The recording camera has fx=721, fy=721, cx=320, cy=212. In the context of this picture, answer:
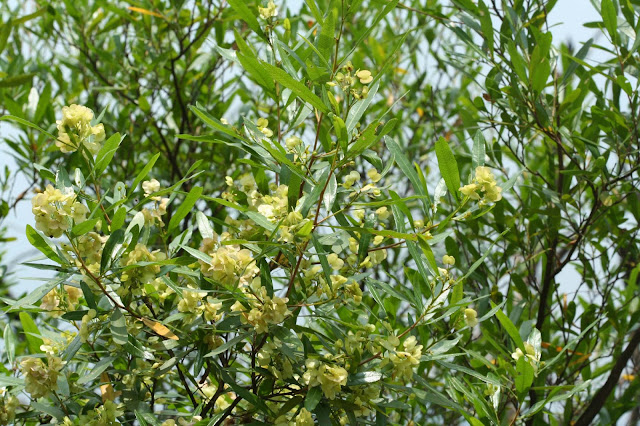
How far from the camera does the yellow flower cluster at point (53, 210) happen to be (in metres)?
1.01

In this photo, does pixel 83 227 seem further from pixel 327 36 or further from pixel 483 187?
pixel 483 187

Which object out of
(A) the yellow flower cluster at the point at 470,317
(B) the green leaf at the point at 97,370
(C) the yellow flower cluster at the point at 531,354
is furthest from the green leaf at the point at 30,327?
(C) the yellow flower cluster at the point at 531,354

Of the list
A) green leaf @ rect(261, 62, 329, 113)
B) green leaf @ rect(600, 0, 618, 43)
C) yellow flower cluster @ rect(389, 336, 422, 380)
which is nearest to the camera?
green leaf @ rect(261, 62, 329, 113)

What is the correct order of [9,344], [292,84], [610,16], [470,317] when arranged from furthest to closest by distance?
[610,16] < [9,344] < [470,317] < [292,84]

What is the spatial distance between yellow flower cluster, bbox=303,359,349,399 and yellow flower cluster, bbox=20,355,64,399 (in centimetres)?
40

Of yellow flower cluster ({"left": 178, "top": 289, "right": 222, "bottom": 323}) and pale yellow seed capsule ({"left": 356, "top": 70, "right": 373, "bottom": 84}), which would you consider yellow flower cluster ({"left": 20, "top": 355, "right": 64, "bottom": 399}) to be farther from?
pale yellow seed capsule ({"left": 356, "top": 70, "right": 373, "bottom": 84})

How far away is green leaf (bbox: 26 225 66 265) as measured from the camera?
101 centimetres

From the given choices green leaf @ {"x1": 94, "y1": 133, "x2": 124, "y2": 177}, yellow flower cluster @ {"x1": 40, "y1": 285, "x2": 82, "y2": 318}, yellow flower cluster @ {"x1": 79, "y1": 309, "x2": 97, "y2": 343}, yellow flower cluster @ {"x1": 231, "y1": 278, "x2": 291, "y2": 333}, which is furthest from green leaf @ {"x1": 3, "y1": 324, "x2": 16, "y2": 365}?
yellow flower cluster @ {"x1": 231, "y1": 278, "x2": 291, "y2": 333}

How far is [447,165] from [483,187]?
6 centimetres

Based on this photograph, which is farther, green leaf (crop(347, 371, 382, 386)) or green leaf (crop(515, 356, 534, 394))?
green leaf (crop(515, 356, 534, 394))

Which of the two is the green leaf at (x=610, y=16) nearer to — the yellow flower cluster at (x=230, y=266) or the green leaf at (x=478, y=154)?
the green leaf at (x=478, y=154)

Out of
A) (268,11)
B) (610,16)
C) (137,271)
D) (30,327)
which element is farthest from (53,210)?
(610,16)

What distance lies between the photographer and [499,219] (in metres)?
1.82

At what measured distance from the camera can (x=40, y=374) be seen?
44.6 inches
